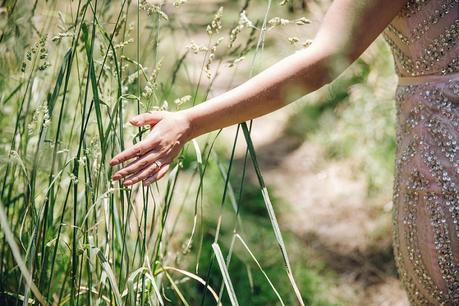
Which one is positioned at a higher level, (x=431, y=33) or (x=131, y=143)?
(x=131, y=143)

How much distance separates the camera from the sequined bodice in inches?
60.6

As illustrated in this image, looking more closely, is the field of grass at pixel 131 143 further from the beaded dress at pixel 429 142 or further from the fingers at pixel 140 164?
the beaded dress at pixel 429 142

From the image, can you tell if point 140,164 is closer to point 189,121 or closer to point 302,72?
point 189,121

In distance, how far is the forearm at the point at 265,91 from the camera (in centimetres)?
145

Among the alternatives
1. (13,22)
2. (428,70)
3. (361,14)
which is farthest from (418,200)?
(13,22)

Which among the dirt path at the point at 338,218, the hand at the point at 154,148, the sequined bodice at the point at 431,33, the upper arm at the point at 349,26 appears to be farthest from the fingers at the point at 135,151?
the dirt path at the point at 338,218

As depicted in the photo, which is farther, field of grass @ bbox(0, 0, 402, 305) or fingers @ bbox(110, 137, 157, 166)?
field of grass @ bbox(0, 0, 402, 305)

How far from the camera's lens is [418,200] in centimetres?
164

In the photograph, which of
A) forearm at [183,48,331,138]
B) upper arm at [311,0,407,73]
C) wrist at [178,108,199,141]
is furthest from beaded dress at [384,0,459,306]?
wrist at [178,108,199,141]

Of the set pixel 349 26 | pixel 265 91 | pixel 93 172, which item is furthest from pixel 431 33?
pixel 93 172

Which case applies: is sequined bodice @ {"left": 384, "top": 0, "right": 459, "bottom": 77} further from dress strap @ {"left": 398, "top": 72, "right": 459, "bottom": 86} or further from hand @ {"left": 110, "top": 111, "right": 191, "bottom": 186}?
hand @ {"left": 110, "top": 111, "right": 191, "bottom": 186}

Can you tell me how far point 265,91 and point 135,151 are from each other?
263 mm

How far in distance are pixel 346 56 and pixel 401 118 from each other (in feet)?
0.85

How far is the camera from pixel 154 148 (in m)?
1.40
